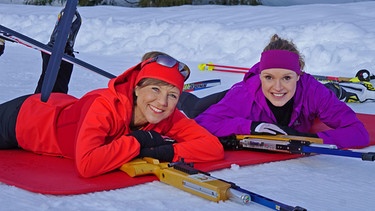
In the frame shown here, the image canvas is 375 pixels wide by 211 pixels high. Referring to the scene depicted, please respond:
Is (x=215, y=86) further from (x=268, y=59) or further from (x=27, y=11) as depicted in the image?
(x=27, y=11)

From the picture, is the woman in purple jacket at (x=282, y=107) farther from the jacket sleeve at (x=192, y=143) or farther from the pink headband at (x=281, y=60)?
the jacket sleeve at (x=192, y=143)

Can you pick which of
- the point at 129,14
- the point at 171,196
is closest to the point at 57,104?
the point at 171,196

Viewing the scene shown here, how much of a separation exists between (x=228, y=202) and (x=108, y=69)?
4740 millimetres

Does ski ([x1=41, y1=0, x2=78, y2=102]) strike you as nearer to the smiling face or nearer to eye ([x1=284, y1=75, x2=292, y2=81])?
the smiling face

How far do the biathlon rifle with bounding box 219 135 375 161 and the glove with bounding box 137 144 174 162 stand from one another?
1.78 ft

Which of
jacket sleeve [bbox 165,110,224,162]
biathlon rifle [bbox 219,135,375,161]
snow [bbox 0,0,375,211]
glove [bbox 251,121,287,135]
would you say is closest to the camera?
snow [bbox 0,0,375,211]

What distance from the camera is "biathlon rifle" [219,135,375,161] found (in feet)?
10.5

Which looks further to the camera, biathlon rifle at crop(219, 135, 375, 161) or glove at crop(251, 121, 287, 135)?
glove at crop(251, 121, 287, 135)

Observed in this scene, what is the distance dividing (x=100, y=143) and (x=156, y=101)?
30 centimetres

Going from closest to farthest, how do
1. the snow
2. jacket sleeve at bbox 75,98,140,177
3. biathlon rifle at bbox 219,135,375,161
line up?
the snow < jacket sleeve at bbox 75,98,140,177 < biathlon rifle at bbox 219,135,375,161

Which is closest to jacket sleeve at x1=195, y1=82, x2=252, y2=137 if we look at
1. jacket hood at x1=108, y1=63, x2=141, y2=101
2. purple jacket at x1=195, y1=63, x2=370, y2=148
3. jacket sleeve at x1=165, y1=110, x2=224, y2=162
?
purple jacket at x1=195, y1=63, x2=370, y2=148

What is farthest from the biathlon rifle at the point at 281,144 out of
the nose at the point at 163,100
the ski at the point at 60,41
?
the ski at the point at 60,41

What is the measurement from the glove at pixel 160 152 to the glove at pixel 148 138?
2 centimetres

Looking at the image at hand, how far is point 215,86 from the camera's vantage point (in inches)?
240
